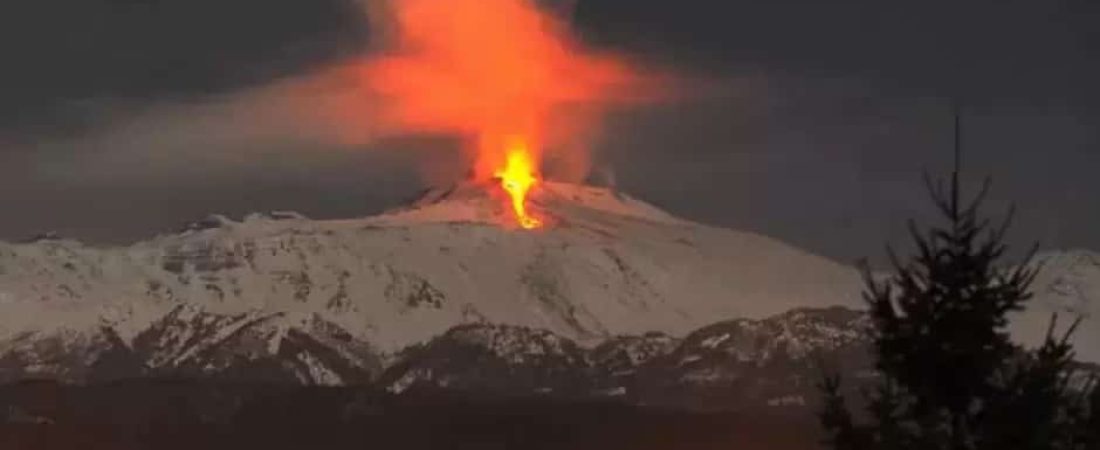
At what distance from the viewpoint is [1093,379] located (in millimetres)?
28203

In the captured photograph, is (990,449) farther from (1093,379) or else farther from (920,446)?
(1093,379)

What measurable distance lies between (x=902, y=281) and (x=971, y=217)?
1.13m

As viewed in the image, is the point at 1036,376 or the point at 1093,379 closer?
the point at 1036,376

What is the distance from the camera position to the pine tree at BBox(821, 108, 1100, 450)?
2552cm

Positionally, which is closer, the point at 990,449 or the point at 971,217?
the point at 990,449

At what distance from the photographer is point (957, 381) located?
25875mm

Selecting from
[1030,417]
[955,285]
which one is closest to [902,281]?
[955,285]

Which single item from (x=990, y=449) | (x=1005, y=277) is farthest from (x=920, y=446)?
(x=1005, y=277)

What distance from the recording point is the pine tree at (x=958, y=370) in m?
25.5

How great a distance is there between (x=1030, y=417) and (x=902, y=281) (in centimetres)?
221

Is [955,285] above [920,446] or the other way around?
above

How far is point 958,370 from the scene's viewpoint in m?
25.9

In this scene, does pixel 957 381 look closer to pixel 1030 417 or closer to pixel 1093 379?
pixel 1030 417

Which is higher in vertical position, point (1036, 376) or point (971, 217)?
point (971, 217)
